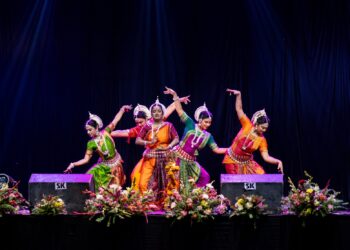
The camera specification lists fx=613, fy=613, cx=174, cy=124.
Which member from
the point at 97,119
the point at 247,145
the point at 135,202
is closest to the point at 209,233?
the point at 135,202

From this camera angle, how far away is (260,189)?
528 cm

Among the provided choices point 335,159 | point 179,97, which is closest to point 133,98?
point 179,97

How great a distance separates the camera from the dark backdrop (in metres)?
7.47

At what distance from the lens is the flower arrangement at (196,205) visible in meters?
5.14

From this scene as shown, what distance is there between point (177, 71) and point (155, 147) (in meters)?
1.16

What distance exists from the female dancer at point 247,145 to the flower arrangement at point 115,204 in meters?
2.01

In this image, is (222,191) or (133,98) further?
(133,98)

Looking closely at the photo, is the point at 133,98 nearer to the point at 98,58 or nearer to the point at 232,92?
the point at 98,58

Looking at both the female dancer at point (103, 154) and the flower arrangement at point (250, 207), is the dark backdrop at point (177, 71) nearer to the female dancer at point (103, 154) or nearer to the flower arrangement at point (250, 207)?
the female dancer at point (103, 154)

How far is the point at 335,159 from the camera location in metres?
7.43

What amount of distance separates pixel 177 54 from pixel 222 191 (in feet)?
9.49

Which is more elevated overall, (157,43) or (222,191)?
(157,43)

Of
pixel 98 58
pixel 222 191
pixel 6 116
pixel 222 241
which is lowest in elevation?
pixel 222 241

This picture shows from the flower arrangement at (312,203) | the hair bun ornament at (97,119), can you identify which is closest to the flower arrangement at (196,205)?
the flower arrangement at (312,203)
